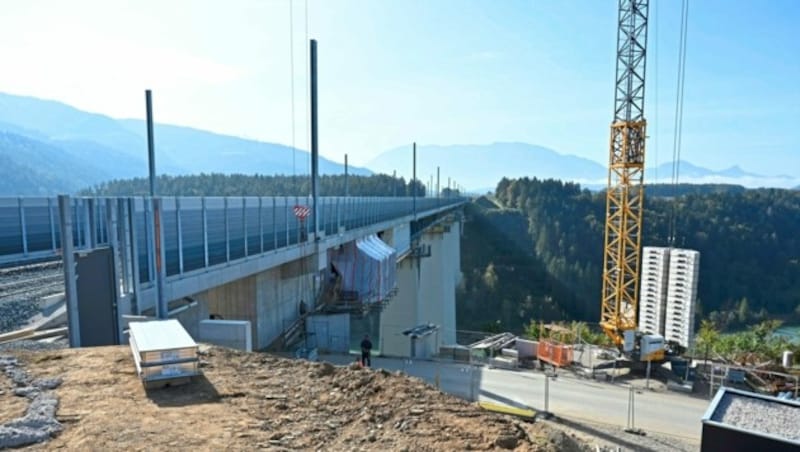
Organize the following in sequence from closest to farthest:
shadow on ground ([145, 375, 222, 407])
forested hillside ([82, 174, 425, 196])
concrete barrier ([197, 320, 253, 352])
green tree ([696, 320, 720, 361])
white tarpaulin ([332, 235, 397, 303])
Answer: shadow on ground ([145, 375, 222, 407]) → concrete barrier ([197, 320, 253, 352]) → white tarpaulin ([332, 235, 397, 303]) → green tree ([696, 320, 720, 361]) → forested hillside ([82, 174, 425, 196])

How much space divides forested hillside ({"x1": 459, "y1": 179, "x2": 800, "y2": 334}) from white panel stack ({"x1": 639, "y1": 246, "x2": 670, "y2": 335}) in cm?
6449

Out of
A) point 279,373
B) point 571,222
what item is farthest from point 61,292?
point 571,222

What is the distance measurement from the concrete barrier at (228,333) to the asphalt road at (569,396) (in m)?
7.87

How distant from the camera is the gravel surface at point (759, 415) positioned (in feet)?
13.8

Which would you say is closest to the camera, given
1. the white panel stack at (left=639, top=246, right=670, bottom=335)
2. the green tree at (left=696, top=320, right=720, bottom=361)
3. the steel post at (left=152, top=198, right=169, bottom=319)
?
the steel post at (left=152, top=198, right=169, bottom=319)

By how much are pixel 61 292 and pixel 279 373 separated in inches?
255

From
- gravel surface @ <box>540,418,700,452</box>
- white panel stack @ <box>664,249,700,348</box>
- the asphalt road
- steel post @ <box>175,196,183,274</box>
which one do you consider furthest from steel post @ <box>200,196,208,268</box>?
white panel stack @ <box>664,249,700,348</box>

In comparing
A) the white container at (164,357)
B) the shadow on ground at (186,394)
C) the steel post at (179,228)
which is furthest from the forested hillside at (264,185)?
the shadow on ground at (186,394)

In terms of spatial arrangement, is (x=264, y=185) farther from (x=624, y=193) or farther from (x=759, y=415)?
(x=759, y=415)

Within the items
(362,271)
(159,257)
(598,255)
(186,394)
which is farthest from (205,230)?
(598,255)

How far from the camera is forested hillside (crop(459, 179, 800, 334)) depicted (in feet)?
321

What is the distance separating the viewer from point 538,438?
420 cm

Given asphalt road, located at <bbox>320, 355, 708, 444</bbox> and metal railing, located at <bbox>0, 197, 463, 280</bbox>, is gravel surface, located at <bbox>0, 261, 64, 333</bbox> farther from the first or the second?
asphalt road, located at <bbox>320, 355, 708, 444</bbox>

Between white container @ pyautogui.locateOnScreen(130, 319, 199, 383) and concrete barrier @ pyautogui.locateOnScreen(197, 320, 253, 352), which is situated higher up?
white container @ pyautogui.locateOnScreen(130, 319, 199, 383)
